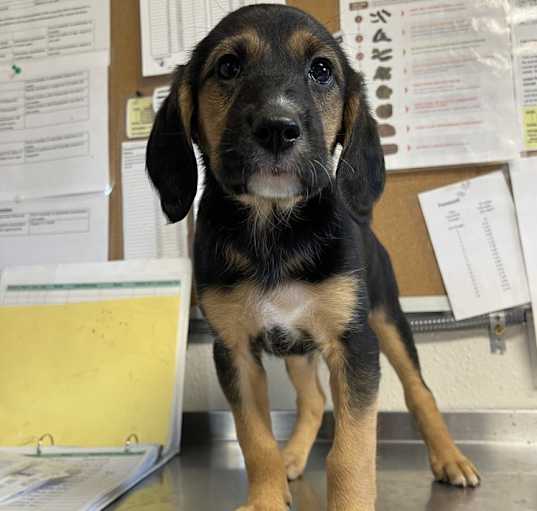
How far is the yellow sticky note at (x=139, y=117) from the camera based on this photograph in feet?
6.03

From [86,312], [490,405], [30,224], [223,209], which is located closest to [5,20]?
[30,224]

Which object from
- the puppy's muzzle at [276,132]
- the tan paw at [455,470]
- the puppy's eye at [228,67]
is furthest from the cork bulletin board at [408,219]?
the puppy's muzzle at [276,132]

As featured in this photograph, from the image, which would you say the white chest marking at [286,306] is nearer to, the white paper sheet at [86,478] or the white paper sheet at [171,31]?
the white paper sheet at [86,478]

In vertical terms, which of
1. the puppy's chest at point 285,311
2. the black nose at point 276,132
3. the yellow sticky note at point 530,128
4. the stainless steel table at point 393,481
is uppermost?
the yellow sticky note at point 530,128

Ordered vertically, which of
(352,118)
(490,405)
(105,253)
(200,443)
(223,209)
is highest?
(352,118)

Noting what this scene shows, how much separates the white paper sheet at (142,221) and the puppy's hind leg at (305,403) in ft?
1.73

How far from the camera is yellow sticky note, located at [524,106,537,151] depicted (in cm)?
157

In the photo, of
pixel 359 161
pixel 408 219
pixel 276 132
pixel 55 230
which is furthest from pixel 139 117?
pixel 276 132

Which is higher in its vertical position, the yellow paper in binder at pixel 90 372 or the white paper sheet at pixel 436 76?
the white paper sheet at pixel 436 76

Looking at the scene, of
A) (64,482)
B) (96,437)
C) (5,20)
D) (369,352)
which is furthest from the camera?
(5,20)

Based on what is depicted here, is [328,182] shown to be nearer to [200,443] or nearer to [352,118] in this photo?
[352,118]

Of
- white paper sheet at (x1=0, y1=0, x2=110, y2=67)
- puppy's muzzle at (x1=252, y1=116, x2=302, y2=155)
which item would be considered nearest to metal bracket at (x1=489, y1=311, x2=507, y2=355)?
puppy's muzzle at (x1=252, y1=116, x2=302, y2=155)

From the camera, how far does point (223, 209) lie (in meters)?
1.13

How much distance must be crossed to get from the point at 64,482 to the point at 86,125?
1136 mm
